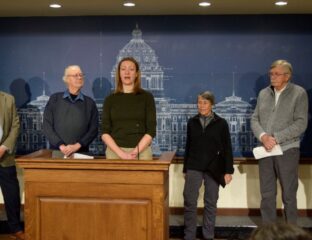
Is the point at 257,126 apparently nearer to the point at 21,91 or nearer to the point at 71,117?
the point at 71,117

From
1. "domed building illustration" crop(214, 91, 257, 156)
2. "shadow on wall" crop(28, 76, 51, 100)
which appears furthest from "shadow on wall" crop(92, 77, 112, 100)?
"domed building illustration" crop(214, 91, 257, 156)

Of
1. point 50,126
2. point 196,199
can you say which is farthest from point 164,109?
point 50,126

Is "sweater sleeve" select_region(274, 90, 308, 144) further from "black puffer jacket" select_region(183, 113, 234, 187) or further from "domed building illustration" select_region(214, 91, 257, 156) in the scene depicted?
"domed building illustration" select_region(214, 91, 257, 156)

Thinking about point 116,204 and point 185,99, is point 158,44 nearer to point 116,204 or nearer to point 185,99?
point 185,99

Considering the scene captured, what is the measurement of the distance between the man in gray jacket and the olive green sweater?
126 centimetres

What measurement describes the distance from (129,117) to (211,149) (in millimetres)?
1157

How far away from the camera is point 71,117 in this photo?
4.62 m

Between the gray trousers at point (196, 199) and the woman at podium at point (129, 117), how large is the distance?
104 cm

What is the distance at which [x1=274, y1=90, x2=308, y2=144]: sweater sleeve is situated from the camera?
470 cm

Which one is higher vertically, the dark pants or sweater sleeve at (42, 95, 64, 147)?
sweater sleeve at (42, 95, 64, 147)

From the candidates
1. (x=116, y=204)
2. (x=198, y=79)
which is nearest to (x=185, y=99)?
(x=198, y=79)

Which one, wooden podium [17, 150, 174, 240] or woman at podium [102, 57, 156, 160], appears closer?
wooden podium [17, 150, 174, 240]

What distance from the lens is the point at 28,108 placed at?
575 cm

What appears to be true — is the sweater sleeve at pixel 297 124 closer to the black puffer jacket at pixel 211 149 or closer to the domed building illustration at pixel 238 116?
the black puffer jacket at pixel 211 149
